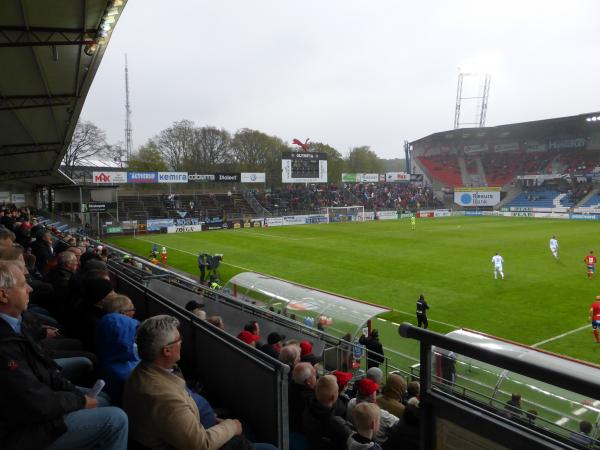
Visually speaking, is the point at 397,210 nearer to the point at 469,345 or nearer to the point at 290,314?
the point at 290,314

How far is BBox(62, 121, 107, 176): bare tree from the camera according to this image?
5897cm

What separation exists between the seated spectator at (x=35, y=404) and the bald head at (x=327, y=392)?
67.0 inches

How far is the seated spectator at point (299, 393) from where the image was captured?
12.8ft

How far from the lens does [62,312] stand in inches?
232

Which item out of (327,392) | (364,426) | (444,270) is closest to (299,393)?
(327,392)

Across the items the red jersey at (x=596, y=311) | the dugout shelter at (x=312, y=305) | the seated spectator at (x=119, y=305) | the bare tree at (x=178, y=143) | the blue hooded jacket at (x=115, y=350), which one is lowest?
the red jersey at (x=596, y=311)

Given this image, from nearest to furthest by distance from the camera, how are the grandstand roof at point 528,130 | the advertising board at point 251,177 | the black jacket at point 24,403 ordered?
the black jacket at point 24,403 → the advertising board at point 251,177 → the grandstand roof at point 528,130

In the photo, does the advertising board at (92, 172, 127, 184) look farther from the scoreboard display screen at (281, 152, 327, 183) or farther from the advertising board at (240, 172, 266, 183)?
the scoreboard display screen at (281, 152, 327, 183)

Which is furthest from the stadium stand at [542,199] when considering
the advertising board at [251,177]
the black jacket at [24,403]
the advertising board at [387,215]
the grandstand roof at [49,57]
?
the black jacket at [24,403]

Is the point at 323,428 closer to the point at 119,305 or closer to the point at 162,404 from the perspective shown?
the point at 162,404

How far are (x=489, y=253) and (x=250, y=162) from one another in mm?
55385

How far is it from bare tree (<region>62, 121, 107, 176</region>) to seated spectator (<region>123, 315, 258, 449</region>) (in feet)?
202

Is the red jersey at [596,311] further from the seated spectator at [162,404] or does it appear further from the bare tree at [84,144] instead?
the bare tree at [84,144]

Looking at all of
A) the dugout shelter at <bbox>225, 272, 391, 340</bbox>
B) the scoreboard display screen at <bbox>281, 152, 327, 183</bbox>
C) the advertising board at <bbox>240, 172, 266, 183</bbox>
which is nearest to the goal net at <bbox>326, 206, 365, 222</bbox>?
the scoreboard display screen at <bbox>281, 152, 327, 183</bbox>
